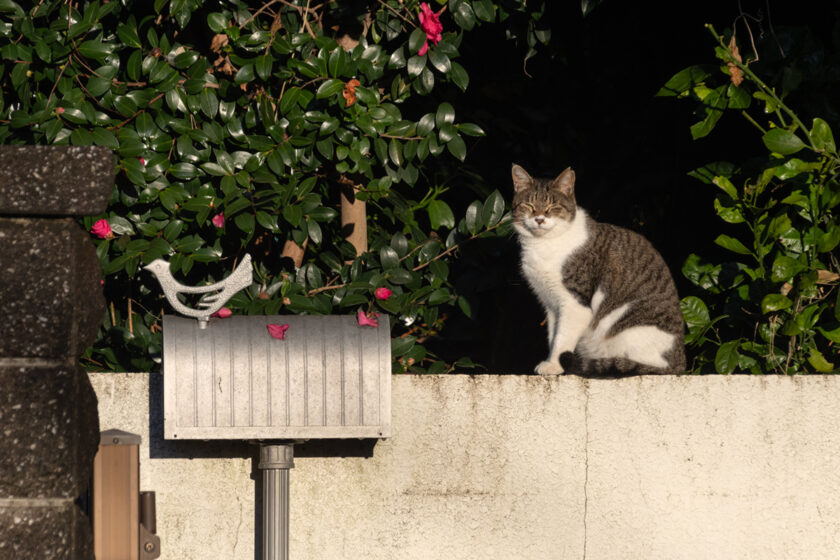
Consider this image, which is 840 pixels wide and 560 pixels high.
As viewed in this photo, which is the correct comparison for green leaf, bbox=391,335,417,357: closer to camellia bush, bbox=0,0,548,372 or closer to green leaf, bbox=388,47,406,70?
camellia bush, bbox=0,0,548,372

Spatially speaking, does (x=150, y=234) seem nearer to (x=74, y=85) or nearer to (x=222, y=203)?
(x=222, y=203)

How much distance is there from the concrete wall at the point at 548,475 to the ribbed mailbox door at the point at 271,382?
33 centimetres

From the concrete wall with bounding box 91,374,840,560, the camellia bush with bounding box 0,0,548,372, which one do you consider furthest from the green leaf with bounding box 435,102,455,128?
the concrete wall with bounding box 91,374,840,560

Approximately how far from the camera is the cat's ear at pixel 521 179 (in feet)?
14.4

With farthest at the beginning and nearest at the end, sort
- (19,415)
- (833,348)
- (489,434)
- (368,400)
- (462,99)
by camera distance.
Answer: (462,99) → (833,348) → (489,434) → (368,400) → (19,415)

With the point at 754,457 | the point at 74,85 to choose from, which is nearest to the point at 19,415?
the point at 74,85

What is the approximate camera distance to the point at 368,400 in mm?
3254

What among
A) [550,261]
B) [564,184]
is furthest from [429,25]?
[550,261]

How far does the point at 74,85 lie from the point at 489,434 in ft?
6.56

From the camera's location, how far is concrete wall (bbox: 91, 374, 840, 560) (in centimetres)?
352

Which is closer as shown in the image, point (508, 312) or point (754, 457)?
point (754, 457)

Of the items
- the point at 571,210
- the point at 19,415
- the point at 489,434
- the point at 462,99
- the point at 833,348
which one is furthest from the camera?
the point at 462,99

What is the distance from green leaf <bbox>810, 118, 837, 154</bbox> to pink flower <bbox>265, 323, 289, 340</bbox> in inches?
79.2

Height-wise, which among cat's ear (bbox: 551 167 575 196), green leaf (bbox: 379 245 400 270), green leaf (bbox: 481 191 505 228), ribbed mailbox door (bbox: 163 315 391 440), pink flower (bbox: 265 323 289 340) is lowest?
ribbed mailbox door (bbox: 163 315 391 440)
